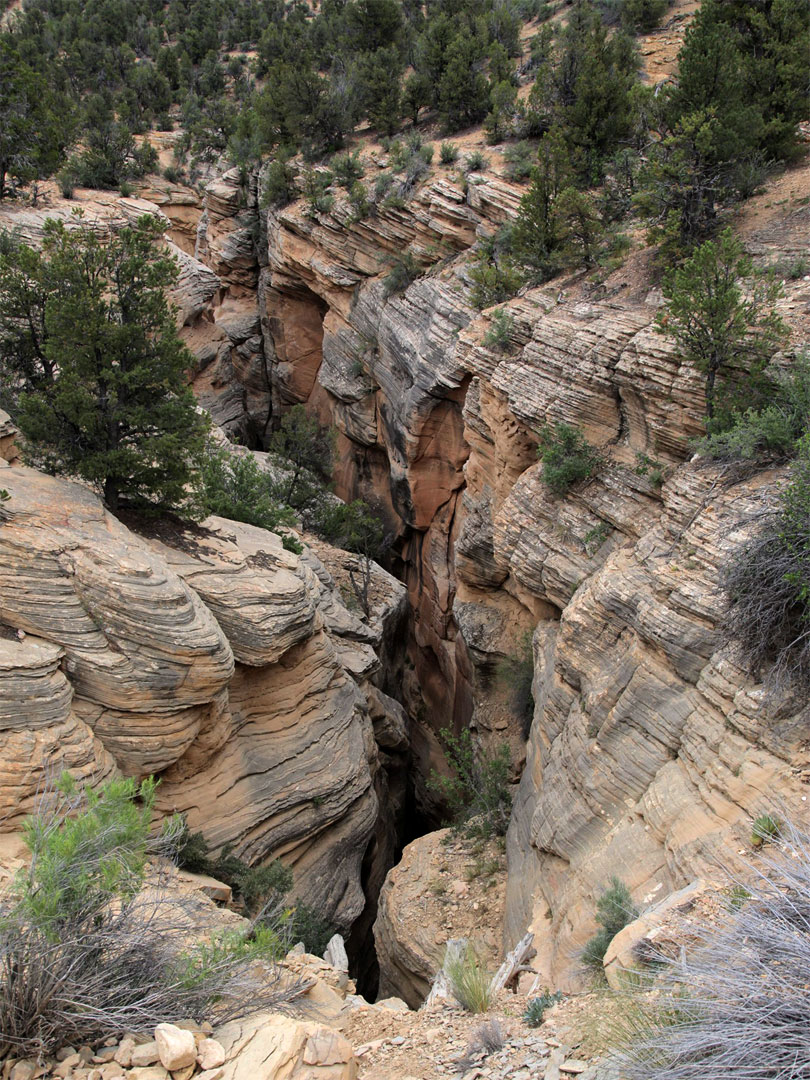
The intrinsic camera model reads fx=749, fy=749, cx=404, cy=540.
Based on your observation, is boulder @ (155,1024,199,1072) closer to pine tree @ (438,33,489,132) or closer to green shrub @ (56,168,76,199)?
green shrub @ (56,168,76,199)

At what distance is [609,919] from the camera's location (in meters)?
8.87

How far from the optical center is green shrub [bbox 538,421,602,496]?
14656 millimetres

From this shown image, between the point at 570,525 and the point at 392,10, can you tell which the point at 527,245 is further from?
the point at 392,10

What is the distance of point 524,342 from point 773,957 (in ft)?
48.4

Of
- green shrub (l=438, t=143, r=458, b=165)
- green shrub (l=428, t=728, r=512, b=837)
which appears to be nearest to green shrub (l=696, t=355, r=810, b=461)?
green shrub (l=428, t=728, r=512, b=837)

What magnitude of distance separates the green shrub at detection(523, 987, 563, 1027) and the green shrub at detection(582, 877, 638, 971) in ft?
2.33

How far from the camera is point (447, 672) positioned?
26.1m

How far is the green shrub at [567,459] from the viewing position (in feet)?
48.1

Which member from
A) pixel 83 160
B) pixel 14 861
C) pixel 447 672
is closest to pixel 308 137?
pixel 83 160

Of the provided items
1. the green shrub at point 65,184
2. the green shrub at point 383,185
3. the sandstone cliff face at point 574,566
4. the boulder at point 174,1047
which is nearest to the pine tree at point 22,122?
the green shrub at point 65,184

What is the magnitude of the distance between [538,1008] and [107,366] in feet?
37.2

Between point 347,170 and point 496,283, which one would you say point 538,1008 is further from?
point 347,170

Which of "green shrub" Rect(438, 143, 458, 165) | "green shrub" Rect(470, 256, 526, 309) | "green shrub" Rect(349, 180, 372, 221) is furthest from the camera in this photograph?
"green shrub" Rect(349, 180, 372, 221)

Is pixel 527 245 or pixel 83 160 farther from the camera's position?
pixel 83 160
